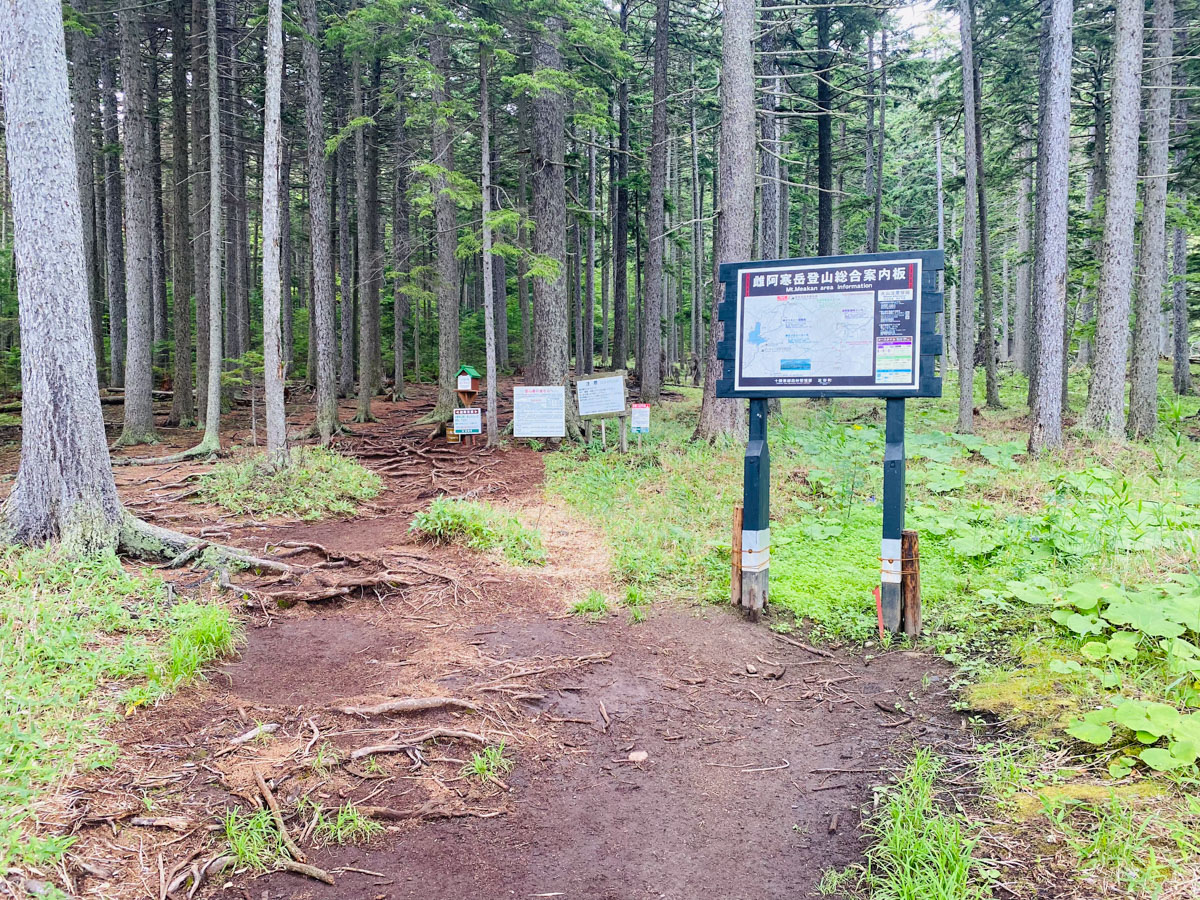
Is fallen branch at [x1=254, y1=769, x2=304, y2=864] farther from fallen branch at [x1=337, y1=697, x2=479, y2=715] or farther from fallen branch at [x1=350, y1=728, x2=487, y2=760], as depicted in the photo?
fallen branch at [x1=337, y1=697, x2=479, y2=715]

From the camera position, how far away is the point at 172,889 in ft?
9.00

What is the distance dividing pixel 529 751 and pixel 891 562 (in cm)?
302

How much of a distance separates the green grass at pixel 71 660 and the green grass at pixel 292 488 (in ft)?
11.8

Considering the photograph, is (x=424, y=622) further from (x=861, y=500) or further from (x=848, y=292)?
(x=861, y=500)

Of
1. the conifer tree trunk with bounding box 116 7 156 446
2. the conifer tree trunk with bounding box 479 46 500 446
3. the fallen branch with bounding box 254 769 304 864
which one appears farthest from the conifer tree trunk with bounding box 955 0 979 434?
the conifer tree trunk with bounding box 116 7 156 446

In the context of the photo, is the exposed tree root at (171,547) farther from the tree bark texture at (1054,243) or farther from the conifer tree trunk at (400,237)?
the conifer tree trunk at (400,237)

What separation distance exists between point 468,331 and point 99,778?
28160mm

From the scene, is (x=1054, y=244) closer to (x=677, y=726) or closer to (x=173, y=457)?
(x=677, y=726)

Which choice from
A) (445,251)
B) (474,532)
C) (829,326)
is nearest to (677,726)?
(829,326)

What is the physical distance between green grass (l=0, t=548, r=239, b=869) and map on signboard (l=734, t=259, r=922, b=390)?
451 centimetres

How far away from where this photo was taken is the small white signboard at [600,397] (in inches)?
485

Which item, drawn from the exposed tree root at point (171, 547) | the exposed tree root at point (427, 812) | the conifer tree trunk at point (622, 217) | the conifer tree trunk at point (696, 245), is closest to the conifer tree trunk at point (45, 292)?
the exposed tree root at point (171, 547)

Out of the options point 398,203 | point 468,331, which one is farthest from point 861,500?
point 468,331

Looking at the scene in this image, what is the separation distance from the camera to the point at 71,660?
412cm
